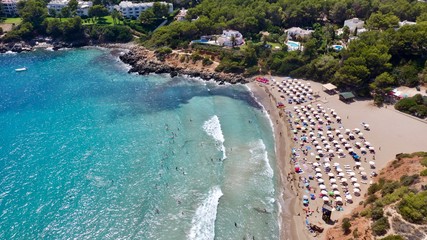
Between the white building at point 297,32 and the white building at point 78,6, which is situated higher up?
the white building at point 297,32

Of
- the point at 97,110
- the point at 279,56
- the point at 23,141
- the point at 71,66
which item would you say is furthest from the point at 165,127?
the point at 71,66

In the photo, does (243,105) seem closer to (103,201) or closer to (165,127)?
(165,127)

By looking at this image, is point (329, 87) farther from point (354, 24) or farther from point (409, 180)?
point (409, 180)

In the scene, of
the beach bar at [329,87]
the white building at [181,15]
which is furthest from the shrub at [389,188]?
the white building at [181,15]

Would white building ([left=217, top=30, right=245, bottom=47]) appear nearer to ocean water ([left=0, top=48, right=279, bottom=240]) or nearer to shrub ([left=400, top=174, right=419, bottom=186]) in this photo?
ocean water ([left=0, top=48, right=279, bottom=240])

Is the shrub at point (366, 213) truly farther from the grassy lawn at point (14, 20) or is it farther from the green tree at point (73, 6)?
the grassy lawn at point (14, 20)

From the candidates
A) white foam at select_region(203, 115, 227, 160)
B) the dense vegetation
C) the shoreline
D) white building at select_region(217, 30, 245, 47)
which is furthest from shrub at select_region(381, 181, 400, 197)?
white building at select_region(217, 30, 245, 47)

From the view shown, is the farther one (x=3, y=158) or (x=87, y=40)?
(x=87, y=40)

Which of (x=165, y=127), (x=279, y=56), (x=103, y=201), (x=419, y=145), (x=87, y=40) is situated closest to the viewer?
(x=103, y=201)
